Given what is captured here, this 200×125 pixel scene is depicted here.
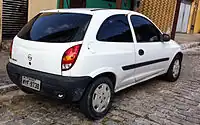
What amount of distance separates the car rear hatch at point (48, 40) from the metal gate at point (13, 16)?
356 centimetres

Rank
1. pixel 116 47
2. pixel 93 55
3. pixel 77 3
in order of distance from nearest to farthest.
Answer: pixel 93 55, pixel 116 47, pixel 77 3

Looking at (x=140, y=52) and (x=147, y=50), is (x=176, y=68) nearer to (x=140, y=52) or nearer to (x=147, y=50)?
(x=147, y=50)

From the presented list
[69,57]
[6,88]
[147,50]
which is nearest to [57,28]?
[69,57]

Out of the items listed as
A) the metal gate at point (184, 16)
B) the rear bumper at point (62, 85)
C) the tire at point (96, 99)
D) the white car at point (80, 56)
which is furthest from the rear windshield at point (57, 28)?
the metal gate at point (184, 16)

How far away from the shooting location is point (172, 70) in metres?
5.62

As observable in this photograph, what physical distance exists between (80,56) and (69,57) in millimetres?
140

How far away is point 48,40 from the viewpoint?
3406 mm

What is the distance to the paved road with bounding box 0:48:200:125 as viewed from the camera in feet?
11.7

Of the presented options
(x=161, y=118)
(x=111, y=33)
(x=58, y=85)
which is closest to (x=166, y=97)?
(x=161, y=118)

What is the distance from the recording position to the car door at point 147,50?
4258mm

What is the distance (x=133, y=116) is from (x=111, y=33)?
1289 mm

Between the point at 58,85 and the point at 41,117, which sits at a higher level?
the point at 58,85

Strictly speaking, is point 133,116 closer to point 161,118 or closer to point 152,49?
point 161,118

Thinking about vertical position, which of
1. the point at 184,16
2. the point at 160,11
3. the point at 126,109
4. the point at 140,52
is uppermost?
the point at 160,11
